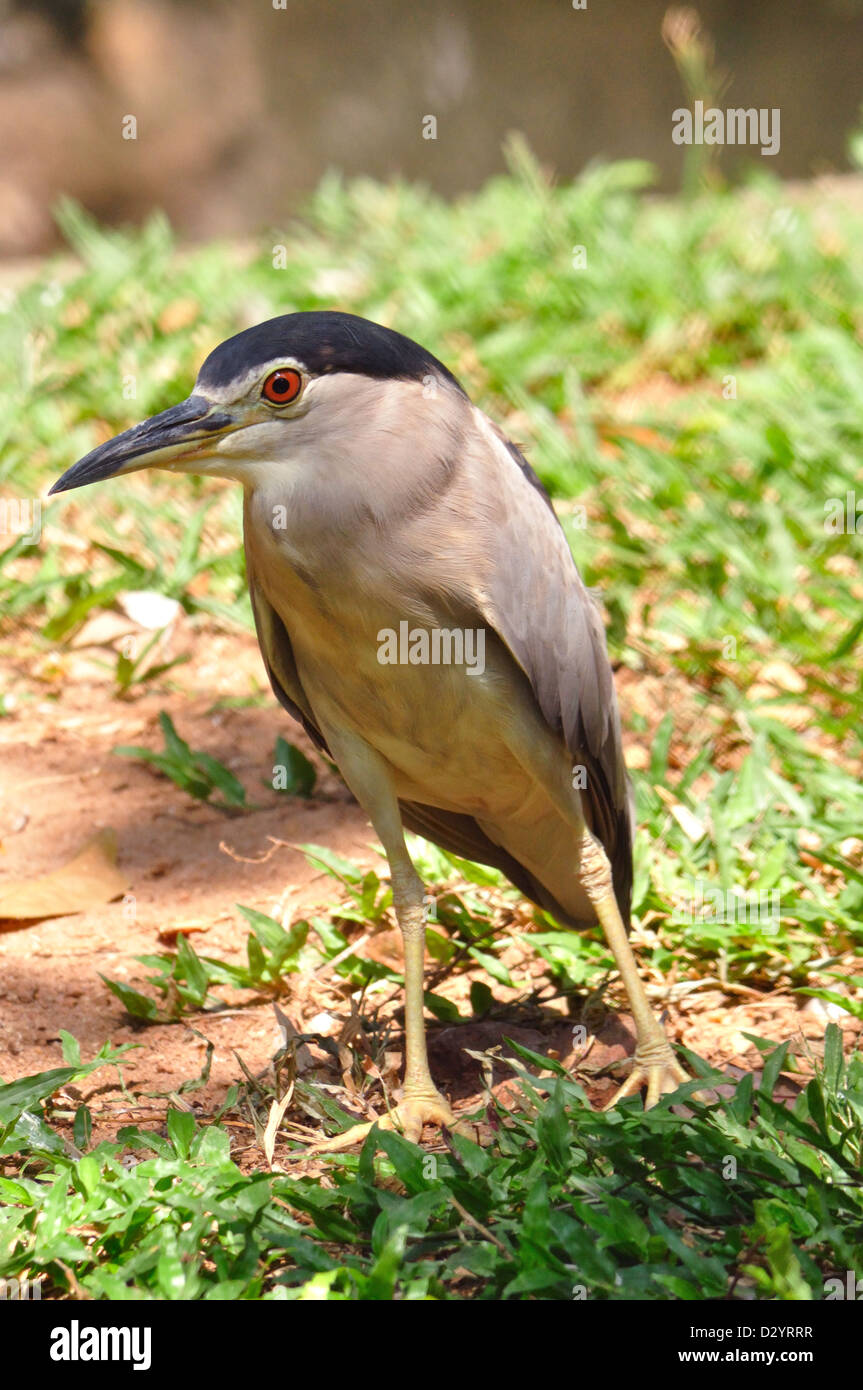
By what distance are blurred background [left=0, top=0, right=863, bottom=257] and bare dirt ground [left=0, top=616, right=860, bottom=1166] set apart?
5543mm

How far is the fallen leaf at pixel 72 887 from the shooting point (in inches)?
145

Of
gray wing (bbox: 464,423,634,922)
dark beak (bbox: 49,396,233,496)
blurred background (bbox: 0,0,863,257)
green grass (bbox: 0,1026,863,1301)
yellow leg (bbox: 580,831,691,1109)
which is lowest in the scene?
green grass (bbox: 0,1026,863,1301)

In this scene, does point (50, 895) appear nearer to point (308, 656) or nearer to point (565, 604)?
point (308, 656)

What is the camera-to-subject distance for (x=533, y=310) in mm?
6957

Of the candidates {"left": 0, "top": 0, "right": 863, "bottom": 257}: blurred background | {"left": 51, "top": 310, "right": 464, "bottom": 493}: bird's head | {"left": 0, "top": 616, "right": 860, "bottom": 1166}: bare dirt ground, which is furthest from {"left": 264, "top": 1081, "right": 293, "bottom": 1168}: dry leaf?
{"left": 0, "top": 0, "right": 863, "bottom": 257}: blurred background

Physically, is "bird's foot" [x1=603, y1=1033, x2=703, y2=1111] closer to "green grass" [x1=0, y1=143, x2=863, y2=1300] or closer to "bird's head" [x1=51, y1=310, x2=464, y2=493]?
"green grass" [x1=0, y1=143, x2=863, y2=1300]

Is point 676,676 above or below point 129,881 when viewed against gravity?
above

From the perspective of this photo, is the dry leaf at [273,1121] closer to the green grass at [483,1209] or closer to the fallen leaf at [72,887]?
the green grass at [483,1209]

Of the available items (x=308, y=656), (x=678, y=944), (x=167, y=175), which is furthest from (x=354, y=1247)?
(x=167, y=175)

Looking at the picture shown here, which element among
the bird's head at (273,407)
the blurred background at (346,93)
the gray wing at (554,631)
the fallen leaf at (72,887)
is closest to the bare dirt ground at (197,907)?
the fallen leaf at (72,887)

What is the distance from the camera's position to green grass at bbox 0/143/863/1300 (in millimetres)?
2398

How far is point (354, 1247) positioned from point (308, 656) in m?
1.21

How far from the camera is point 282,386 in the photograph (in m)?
2.70

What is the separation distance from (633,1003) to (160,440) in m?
1.64
